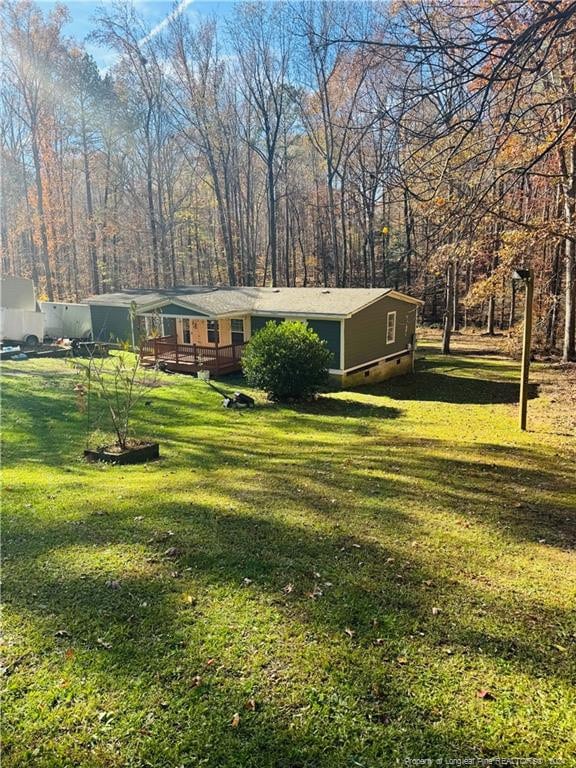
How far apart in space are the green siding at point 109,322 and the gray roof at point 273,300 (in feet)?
1.92

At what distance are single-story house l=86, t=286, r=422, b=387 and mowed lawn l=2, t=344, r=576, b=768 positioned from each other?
1037 centimetres

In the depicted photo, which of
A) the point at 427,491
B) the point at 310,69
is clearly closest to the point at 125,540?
the point at 427,491

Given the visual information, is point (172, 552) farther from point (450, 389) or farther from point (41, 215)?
point (41, 215)

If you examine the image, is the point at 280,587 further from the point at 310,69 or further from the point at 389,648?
the point at 310,69

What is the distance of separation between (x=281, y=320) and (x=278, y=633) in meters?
16.1

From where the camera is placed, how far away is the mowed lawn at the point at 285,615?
8.38 ft

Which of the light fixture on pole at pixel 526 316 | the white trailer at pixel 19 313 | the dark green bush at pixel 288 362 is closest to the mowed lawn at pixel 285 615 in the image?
the light fixture on pole at pixel 526 316

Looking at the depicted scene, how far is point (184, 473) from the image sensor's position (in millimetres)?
7289

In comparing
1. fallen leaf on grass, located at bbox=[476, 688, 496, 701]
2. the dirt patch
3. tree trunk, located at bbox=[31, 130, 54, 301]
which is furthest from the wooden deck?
fallen leaf on grass, located at bbox=[476, 688, 496, 701]

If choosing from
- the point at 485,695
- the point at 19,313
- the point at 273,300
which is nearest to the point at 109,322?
the point at 19,313

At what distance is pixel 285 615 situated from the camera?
354 cm

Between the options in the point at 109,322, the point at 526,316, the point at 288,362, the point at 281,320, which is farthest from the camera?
the point at 109,322

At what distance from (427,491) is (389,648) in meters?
3.58

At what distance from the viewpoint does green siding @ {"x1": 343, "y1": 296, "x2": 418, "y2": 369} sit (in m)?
17.7
